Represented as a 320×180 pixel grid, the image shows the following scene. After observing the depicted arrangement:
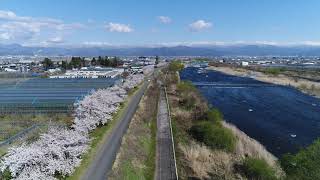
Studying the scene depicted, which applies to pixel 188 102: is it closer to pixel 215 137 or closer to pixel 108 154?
pixel 215 137

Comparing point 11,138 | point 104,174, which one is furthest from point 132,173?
point 11,138

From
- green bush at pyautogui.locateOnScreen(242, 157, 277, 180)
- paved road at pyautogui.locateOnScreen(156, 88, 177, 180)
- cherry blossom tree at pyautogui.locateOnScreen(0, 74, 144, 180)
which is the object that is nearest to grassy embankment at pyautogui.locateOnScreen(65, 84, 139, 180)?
cherry blossom tree at pyautogui.locateOnScreen(0, 74, 144, 180)

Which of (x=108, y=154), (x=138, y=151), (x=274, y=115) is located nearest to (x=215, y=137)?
(x=138, y=151)

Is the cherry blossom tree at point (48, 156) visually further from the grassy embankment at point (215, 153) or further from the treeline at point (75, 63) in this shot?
the treeline at point (75, 63)

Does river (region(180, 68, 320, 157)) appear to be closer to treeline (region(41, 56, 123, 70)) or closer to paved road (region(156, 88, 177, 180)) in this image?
paved road (region(156, 88, 177, 180))

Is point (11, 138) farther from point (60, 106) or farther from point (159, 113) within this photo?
point (159, 113)

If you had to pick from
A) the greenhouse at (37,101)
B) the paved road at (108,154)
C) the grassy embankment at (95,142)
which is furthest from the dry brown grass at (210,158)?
the greenhouse at (37,101)
